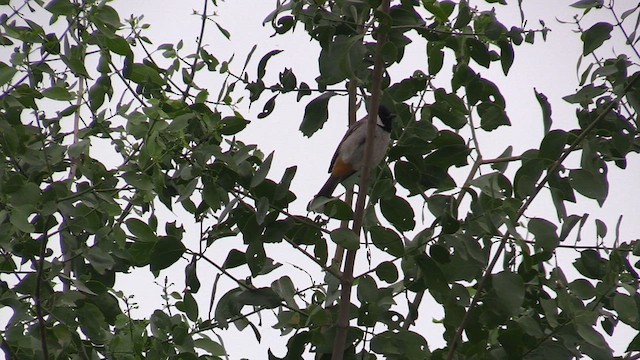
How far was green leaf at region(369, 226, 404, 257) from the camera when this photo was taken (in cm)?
290

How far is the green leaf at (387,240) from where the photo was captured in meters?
2.90

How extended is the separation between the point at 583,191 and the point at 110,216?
1.65 metres

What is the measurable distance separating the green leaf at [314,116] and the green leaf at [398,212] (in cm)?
50

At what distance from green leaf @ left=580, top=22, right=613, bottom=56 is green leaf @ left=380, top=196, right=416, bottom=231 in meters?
0.79

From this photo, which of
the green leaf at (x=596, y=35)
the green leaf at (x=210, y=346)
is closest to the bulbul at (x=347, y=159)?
the green leaf at (x=210, y=346)

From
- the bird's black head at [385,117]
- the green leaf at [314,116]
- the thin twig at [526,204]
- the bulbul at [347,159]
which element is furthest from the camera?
the bulbul at [347,159]

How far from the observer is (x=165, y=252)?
2912 millimetres

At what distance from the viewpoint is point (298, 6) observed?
2.99m

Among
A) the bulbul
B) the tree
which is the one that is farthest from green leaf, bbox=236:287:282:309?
the bulbul

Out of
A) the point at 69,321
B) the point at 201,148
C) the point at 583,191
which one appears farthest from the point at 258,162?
the point at 583,191

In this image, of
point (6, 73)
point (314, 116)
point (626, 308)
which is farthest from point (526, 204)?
point (6, 73)

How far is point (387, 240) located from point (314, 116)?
0.71 m

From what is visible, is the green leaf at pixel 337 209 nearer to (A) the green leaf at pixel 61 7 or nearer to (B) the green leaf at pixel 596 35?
(B) the green leaf at pixel 596 35

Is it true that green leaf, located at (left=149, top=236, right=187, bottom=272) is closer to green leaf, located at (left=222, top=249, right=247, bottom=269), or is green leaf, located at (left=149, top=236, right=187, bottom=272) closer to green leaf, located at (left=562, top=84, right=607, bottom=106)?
green leaf, located at (left=222, top=249, right=247, bottom=269)
